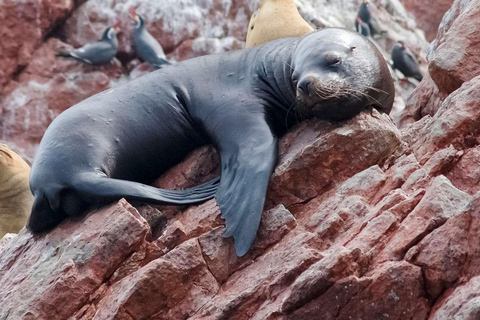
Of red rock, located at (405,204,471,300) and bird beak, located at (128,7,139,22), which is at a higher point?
red rock, located at (405,204,471,300)

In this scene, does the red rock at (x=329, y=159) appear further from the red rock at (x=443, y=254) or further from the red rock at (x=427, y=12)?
the red rock at (x=427, y=12)

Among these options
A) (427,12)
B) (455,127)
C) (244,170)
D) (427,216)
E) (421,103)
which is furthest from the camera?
(427,12)

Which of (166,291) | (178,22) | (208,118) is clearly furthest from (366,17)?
(166,291)

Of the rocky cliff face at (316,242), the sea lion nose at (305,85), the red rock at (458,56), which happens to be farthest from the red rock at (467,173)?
the red rock at (458,56)

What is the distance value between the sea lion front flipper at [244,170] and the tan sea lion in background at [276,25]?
1712 mm

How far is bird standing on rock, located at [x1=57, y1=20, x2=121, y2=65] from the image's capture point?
15227 millimetres

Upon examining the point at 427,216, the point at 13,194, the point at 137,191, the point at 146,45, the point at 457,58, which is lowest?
the point at 146,45

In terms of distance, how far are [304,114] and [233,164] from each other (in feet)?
1.87

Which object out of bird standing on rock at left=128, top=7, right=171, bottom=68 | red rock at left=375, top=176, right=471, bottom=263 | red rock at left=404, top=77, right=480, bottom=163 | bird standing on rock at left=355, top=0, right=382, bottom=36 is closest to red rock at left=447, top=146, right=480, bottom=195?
red rock at left=404, top=77, right=480, bottom=163

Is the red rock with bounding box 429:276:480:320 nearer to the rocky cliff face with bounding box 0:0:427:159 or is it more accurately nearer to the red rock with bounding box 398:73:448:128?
the red rock with bounding box 398:73:448:128

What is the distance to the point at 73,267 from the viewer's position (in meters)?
5.60

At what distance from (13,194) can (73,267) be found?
352 cm

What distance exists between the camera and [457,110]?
5.81 meters

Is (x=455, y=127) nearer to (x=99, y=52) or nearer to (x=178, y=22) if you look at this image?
(x=99, y=52)
